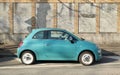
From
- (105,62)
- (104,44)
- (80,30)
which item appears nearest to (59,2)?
(80,30)

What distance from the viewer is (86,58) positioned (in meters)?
15.6

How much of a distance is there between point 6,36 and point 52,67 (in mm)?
10071

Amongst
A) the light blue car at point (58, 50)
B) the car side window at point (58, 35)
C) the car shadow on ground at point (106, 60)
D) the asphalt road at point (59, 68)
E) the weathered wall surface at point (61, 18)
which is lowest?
the asphalt road at point (59, 68)

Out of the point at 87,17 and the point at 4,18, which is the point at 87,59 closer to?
the point at 87,17

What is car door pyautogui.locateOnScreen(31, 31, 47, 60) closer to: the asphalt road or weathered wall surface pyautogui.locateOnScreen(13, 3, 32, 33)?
the asphalt road

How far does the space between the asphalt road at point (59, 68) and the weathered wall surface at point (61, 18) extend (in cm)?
745

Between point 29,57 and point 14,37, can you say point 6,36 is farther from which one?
point 29,57

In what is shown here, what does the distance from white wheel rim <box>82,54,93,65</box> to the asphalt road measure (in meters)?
0.23

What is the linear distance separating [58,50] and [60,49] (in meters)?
0.09

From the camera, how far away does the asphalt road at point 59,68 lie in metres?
13.6

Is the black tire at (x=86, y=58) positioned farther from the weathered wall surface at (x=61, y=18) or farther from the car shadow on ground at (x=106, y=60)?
the weathered wall surface at (x=61, y=18)

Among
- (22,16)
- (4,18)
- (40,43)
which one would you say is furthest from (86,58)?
(4,18)

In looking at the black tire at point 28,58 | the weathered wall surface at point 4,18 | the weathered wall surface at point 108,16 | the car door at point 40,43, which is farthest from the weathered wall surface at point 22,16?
the black tire at point 28,58

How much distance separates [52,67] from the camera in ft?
49.4
